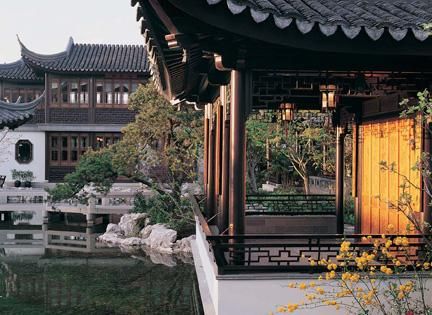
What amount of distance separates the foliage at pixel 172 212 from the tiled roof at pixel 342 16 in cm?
1128

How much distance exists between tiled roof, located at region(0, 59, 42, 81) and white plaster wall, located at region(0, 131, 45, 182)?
275 cm

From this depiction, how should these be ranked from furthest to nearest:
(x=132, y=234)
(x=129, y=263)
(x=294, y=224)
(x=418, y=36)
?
(x=132, y=234) < (x=129, y=263) < (x=294, y=224) < (x=418, y=36)

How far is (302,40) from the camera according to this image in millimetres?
5164

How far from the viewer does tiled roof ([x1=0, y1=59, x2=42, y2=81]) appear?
94.7 feet

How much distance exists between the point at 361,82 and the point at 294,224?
17.9 ft

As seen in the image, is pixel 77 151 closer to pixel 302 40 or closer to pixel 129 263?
pixel 129 263

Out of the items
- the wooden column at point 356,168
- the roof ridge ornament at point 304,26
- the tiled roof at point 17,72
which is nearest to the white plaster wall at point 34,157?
the tiled roof at point 17,72

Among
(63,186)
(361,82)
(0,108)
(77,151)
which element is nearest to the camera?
(361,82)

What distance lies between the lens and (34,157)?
92.5ft

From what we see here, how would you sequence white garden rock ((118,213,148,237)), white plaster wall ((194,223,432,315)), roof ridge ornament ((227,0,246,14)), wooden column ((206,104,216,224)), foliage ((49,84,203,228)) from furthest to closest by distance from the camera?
white garden rock ((118,213,148,237)) → foliage ((49,84,203,228)) → wooden column ((206,104,216,224)) → white plaster wall ((194,223,432,315)) → roof ridge ornament ((227,0,246,14))

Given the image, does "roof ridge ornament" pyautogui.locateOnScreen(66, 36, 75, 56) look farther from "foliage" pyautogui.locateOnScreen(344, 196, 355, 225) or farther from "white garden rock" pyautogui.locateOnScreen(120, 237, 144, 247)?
"foliage" pyautogui.locateOnScreen(344, 196, 355, 225)

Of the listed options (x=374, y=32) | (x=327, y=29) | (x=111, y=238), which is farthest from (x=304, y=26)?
(x=111, y=238)

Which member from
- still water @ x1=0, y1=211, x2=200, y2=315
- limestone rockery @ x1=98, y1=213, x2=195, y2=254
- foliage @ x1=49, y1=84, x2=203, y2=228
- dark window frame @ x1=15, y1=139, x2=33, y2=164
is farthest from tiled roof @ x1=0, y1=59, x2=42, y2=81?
limestone rockery @ x1=98, y1=213, x2=195, y2=254

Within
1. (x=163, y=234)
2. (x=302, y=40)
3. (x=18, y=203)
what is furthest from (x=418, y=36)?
(x=18, y=203)
